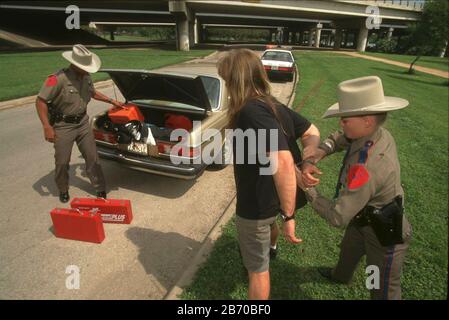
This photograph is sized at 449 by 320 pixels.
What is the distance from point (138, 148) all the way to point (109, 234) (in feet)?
4.40

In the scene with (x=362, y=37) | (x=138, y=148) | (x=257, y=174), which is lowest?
(x=138, y=148)

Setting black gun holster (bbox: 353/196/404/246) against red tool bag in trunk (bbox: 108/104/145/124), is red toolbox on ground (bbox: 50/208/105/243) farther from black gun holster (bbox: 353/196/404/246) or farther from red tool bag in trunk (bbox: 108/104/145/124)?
black gun holster (bbox: 353/196/404/246)

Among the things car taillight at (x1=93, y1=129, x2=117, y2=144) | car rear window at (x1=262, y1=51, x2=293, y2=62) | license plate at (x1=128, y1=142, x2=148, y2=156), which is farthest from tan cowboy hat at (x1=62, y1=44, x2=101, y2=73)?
car rear window at (x1=262, y1=51, x2=293, y2=62)

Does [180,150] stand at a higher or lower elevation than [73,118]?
lower

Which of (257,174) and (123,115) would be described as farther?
→ (123,115)

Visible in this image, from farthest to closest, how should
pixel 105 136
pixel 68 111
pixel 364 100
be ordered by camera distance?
pixel 105 136 < pixel 68 111 < pixel 364 100

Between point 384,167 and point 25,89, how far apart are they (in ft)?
44.2

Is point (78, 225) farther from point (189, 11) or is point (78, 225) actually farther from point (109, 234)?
point (189, 11)

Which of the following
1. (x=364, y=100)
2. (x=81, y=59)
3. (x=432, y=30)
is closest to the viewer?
(x=364, y=100)

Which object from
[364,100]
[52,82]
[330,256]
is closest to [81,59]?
[52,82]

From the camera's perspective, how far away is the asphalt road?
2984 millimetres

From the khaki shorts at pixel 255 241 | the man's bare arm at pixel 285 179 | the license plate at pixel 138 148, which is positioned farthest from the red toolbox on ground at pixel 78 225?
the man's bare arm at pixel 285 179

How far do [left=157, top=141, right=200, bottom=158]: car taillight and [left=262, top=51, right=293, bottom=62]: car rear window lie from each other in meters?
12.7

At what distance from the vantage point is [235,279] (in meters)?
2.99
